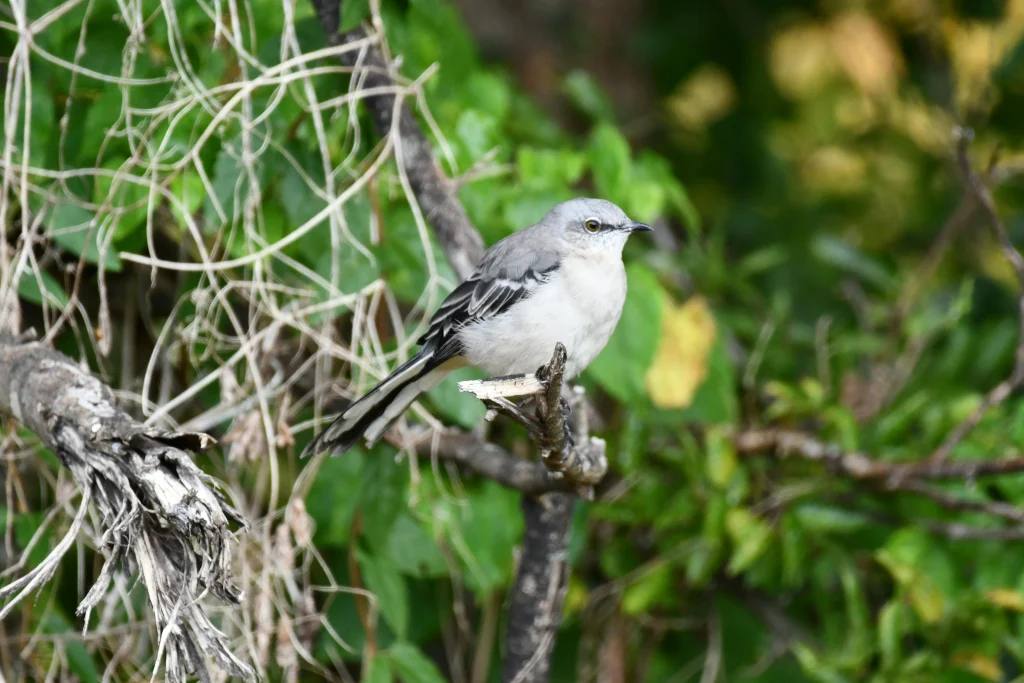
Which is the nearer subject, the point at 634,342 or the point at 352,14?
the point at 352,14

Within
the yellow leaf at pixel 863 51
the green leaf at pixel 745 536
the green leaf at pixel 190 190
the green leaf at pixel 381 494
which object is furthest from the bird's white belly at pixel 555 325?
the yellow leaf at pixel 863 51

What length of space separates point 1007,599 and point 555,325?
79.8 inches

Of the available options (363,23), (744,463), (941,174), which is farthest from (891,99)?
(363,23)

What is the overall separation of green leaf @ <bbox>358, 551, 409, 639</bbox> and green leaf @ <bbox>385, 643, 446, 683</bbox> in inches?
2.9

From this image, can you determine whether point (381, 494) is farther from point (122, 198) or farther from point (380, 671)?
point (122, 198)

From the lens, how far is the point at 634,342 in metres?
4.30

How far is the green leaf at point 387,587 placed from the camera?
154 inches

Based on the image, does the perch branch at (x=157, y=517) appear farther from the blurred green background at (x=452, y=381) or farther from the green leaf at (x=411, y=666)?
the green leaf at (x=411, y=666)

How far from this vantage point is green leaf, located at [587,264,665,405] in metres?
4.24

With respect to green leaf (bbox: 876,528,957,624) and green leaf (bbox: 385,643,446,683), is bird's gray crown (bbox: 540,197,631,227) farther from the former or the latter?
green leaf (bbox: 876,528,957,624)

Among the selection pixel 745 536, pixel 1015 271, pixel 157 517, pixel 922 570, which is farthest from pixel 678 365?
pixel 157 517

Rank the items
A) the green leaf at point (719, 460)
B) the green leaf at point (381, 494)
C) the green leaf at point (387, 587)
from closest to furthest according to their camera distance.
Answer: the green leaf at point (387, 587), the green leaf at point (381, 494), the green leaf at point (719, 460)

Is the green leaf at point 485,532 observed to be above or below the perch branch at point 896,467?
above

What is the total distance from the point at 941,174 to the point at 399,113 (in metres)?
5.03
